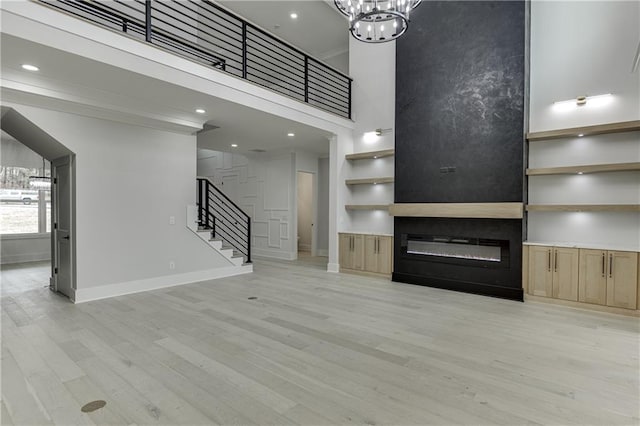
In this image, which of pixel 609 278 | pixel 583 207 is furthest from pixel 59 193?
pixel 609 278

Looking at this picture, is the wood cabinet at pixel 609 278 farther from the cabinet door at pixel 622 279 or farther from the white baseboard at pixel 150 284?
the white baseboard at pixel 150 284

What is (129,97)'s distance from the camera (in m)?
4.64

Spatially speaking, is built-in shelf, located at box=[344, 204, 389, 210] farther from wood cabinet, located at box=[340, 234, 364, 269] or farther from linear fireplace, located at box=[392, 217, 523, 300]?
wood cabinet, located at box=[340, 234, 364, 269]

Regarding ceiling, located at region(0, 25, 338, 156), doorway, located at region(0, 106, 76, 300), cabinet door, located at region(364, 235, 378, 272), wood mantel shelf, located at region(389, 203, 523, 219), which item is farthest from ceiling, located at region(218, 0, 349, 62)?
cabinet door, located at region(364, 235, 378, 272)

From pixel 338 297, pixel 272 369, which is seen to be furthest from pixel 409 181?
pixel 272 369

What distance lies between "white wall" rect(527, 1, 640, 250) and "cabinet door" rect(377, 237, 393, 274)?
2350 millimetres

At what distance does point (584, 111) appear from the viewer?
15.9ft

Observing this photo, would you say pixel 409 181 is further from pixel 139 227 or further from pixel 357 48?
pixel 139 227

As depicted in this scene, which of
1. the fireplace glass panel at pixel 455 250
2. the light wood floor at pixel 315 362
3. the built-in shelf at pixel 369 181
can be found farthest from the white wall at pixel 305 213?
the light wood floor at pixel 315 362

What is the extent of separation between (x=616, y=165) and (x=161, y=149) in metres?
6.87

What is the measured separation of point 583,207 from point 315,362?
436cm

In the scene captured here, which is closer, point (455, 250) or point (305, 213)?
point (455, 250)

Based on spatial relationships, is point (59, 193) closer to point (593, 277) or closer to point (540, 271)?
point (540, 271)

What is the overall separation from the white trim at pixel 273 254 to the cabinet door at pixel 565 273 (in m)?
5.88
